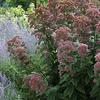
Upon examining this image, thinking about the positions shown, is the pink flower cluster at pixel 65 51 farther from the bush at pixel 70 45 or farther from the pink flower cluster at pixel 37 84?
→ the pink flower cluster at pixel 37 84

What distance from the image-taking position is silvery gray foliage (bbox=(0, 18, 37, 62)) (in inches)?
209

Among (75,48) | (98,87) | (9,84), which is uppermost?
(75,48)

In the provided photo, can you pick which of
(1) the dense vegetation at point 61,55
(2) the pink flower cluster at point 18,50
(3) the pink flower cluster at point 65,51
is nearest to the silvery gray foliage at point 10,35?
(1) the dense vegetation at point 61,55

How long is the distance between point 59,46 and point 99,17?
625mm

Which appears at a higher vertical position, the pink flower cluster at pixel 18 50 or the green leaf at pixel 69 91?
the pink flower cluster at pixel 18 50

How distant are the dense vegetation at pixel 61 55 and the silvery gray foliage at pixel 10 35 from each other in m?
0.85

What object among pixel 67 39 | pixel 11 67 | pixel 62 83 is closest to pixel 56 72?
pixel 62 83

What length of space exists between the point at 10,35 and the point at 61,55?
Answer: 111 inches

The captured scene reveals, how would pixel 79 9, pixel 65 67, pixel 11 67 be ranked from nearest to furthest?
pixel 65 67
pixel 79 9
pixel 11 67

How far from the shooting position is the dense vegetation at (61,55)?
3.48 metres

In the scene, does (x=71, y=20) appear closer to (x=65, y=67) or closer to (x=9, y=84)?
(x=65, y=67)

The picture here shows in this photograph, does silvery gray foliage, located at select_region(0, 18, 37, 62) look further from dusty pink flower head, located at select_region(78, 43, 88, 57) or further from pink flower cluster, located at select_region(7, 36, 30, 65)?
dusty pink flower head, located at select_region(78, 43, 88, 57)

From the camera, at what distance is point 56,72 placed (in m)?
4.02

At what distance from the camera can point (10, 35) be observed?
607 centimetres
